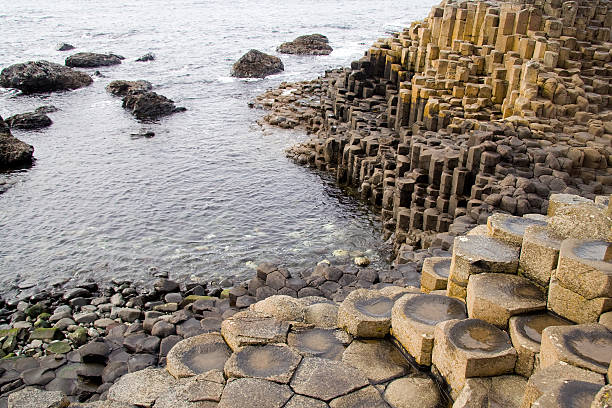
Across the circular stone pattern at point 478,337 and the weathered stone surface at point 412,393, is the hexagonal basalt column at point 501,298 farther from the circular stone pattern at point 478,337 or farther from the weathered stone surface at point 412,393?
the weathered stone surface at point 412,393

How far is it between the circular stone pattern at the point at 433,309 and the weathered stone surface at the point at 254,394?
182cm

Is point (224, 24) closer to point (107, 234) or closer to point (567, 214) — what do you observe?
point (107, 234)

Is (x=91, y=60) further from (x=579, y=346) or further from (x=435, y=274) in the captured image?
(x=579, y=346)

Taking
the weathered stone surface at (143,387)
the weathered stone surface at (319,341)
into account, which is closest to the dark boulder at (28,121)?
the weathered stone surface at (143,387)

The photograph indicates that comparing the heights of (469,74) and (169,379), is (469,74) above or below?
above

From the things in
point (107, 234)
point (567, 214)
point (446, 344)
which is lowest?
point (107, 234)

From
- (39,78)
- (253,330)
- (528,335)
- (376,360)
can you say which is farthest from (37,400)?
(39,78)

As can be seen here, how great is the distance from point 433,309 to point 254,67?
109ft

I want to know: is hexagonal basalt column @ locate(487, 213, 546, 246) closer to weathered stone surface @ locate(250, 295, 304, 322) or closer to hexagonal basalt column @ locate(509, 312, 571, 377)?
hexagonal basalt column @ locate(509, 312, 571, 377)

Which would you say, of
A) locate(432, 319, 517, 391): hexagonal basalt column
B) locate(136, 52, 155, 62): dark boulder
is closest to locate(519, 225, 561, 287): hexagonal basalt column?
locate(432, 319, 517, 391): hexagonal basalt column

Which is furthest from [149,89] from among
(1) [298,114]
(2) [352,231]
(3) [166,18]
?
(3) [166,18]

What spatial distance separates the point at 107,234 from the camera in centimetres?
1577

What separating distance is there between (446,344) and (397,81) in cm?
2058

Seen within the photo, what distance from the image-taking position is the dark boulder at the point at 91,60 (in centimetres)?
4000
